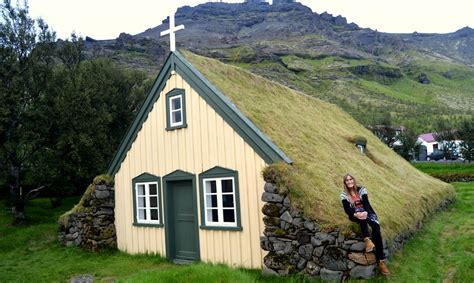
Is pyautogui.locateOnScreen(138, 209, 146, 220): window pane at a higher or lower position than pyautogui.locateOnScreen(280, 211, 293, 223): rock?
lower

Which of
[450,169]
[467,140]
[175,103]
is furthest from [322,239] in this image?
[467,140]

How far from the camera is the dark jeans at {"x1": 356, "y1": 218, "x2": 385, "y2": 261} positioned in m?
7.84

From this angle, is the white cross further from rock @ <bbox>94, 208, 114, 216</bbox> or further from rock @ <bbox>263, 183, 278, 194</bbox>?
rock @ <bbox>94, 208, 114, 216</bbox>

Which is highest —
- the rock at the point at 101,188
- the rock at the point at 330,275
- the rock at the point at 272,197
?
the rock at the point at 101,188

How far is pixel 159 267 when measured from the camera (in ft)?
35.8

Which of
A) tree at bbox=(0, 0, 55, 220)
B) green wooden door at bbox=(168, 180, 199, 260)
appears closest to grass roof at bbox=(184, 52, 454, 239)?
green wooden door at bbox=(168, 180, 199, 260)

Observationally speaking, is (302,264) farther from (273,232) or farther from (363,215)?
(363,215)

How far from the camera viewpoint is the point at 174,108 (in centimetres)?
1204

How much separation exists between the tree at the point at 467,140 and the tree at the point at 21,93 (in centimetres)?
3809

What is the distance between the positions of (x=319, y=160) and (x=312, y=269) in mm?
3681

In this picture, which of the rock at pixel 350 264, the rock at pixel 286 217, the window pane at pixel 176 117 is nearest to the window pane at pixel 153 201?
the window pane at pixel 176 117

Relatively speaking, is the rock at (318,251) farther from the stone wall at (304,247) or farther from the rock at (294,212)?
the rock at (294,212)

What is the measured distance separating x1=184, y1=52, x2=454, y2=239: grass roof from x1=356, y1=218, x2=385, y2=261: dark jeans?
40 centimetres

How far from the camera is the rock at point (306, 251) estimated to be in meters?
8.47
